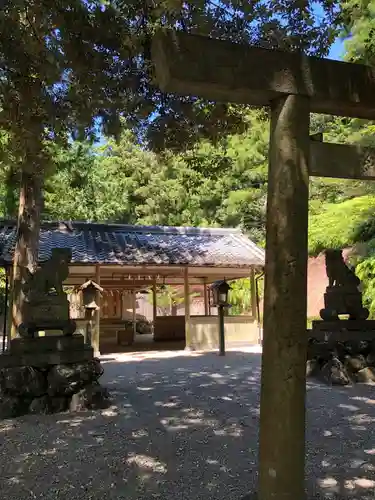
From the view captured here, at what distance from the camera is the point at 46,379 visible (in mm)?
5711

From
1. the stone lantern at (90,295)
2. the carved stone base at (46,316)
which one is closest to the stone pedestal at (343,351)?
the carved stone base at (46,316)

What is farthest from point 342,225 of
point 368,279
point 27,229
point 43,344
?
point 43,344

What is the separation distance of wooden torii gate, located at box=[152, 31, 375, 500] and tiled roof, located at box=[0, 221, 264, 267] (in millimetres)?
8923

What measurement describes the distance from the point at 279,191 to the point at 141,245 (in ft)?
34.0

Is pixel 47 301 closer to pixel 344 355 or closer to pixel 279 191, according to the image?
pixel 279 191

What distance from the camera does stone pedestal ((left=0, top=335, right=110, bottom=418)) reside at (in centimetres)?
550

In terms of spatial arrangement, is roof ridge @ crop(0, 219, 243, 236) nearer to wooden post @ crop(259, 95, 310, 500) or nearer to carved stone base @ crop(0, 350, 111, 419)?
carved stone base @ crop(0, 350, 111, 419)

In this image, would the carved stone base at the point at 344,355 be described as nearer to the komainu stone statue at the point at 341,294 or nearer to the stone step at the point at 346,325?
the stone step at the point at 346,325

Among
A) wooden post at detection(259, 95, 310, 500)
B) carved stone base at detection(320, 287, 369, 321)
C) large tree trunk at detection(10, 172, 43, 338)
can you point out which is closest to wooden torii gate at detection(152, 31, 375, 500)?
wooden post at detection(259, 95, 310, 500)

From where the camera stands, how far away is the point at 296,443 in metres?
2.49

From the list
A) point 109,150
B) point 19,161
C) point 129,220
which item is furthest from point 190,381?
point 109,150

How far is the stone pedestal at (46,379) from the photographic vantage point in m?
5.50

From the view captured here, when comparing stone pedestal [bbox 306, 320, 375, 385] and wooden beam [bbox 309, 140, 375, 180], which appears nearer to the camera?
wooden beam [bbox 309, 140, 375, 180]

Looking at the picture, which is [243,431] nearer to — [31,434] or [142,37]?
[31,434]
